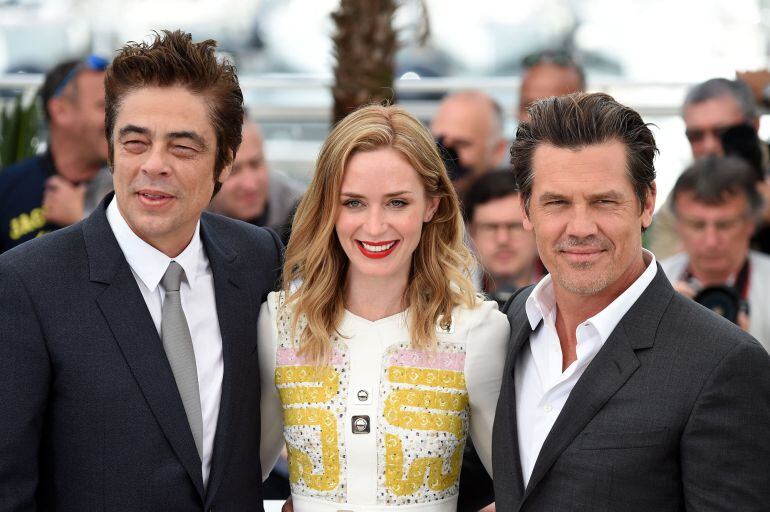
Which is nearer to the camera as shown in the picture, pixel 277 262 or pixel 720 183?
pixel 277 262

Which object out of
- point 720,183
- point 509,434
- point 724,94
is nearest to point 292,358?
point 509,434

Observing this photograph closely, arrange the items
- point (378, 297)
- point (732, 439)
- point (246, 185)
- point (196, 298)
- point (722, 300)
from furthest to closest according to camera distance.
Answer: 1. point (246, 185)
2. point (722, 300)
3. point (378, 297)
4. point (196, 298)
5. point (732, 439)

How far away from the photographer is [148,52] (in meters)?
2.77

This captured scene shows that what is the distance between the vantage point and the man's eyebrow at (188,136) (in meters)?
2.75

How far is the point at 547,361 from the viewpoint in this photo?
2783 millimetres

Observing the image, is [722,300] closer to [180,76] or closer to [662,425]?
[662,425]

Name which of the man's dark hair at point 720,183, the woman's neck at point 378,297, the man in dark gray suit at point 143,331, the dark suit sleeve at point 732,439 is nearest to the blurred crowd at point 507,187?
the man's dark hair at point 720,183

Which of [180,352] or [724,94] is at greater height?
[724,94]

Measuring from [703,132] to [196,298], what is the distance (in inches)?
130

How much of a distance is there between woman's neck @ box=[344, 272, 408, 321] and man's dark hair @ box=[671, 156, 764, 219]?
6.64 ft

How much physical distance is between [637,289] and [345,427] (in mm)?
901

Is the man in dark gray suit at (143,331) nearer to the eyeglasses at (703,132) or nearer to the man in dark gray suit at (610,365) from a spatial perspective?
the man in dark gray suit at (610,365)

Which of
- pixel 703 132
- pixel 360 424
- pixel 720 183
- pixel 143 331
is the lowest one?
pixel 360 424

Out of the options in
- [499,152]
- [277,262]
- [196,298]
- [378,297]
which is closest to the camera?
[196,298]
